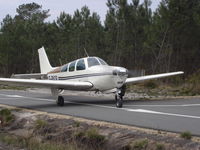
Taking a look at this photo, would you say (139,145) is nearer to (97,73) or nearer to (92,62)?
(97,73)

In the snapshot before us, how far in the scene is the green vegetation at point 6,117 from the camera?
1346cm

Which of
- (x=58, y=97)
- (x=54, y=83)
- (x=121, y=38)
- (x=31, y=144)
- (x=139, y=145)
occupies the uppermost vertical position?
(x=121, y=38)

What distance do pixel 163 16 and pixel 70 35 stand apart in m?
18.3

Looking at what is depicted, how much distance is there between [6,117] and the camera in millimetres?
13703

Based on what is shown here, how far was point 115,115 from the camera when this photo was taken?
11.9 meters

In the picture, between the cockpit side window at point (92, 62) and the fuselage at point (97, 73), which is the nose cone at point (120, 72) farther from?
the cockpit side window at point (92, 62)

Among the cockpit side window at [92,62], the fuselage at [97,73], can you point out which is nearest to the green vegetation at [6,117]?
the fuselage at [97,73]

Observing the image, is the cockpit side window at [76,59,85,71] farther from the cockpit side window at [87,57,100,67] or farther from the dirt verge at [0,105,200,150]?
the dirt verge at [0,105,200,150]

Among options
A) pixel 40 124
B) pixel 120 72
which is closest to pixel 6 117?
pixel 40 124

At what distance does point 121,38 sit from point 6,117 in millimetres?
29888

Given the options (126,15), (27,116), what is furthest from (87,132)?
(126,15)

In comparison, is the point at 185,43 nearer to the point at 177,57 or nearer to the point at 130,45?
the point at 177,57

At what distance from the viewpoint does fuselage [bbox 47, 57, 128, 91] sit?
15.1m

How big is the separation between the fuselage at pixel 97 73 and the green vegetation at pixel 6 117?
3928mm
